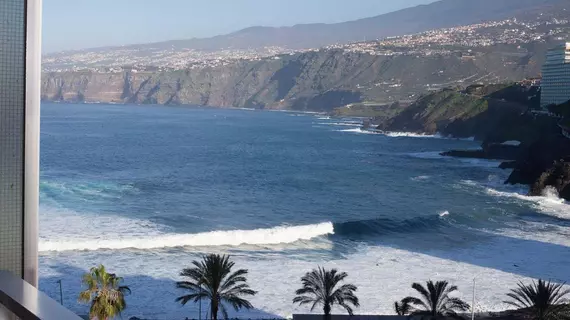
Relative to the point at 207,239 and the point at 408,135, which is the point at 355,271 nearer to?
the point at 207,239

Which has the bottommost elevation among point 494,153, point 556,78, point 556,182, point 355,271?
point 355,271

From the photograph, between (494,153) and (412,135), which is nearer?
(494,153)

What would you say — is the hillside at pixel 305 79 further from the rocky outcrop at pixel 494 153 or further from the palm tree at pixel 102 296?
the palm tree at pixel 102 296

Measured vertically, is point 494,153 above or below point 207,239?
above

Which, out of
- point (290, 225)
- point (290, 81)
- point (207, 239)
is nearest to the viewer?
point (207, 239)

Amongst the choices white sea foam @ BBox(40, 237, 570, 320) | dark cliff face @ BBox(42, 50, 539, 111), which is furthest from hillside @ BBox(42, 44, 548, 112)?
white sea foam @ BBox(40, 237, 570, 320)

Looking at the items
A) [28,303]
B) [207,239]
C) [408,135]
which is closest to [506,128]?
[408,135]
